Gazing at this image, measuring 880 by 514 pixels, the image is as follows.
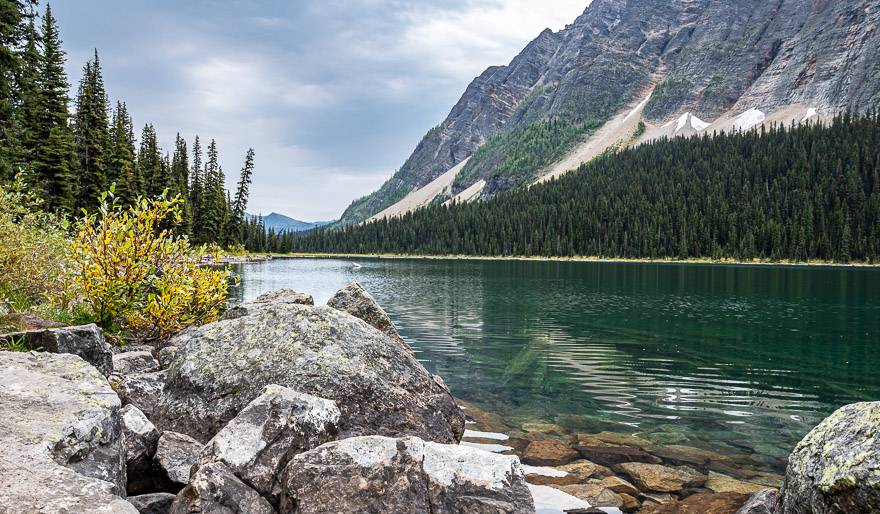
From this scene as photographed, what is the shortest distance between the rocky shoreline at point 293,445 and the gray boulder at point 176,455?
2cm

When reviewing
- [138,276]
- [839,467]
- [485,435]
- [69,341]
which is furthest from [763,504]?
[138,276]

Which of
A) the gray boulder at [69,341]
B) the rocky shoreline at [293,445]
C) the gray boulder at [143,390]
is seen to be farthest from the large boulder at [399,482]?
the gray boulder at [69,341]

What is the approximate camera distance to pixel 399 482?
6.24 meters

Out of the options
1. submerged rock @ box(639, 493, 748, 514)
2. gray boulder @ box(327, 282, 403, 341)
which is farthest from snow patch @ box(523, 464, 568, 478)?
gray boulder @ box(327, 282, 403, 341)

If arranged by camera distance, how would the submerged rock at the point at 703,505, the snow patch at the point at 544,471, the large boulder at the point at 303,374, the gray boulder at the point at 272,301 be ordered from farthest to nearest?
1. the gray boulder at the point at 272,301
2. the snow patch at the point at 544,471
3. the submerged rock at the point at 703,505
4. the large boulder at the point at 303,374

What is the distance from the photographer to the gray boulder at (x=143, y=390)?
9.20 meters

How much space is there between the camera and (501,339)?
3216cm

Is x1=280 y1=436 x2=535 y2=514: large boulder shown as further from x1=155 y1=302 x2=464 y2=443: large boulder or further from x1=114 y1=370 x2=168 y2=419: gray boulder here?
x1=114 y1=370 x2=168 y2=419: gray boulder

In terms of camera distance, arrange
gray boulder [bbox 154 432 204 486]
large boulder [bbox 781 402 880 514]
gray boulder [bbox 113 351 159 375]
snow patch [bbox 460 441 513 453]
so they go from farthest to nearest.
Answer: snow patch [bbox 460 441 513 453] → gray boulder [bbox 113 351 159 375] → gray boulder [bbox 154 432 204 486] → large boulder [bbox 781 402 880 514]

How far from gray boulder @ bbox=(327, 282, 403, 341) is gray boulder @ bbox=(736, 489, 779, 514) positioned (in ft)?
30.3

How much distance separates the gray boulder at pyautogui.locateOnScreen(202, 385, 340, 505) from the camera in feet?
21.1

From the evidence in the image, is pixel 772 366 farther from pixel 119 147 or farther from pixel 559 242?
pixel 559 242

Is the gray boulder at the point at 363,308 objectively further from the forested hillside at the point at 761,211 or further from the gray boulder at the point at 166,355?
the forested hillside at the point at 761,211

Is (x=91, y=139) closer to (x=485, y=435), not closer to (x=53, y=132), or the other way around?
(x=53, y=132)
